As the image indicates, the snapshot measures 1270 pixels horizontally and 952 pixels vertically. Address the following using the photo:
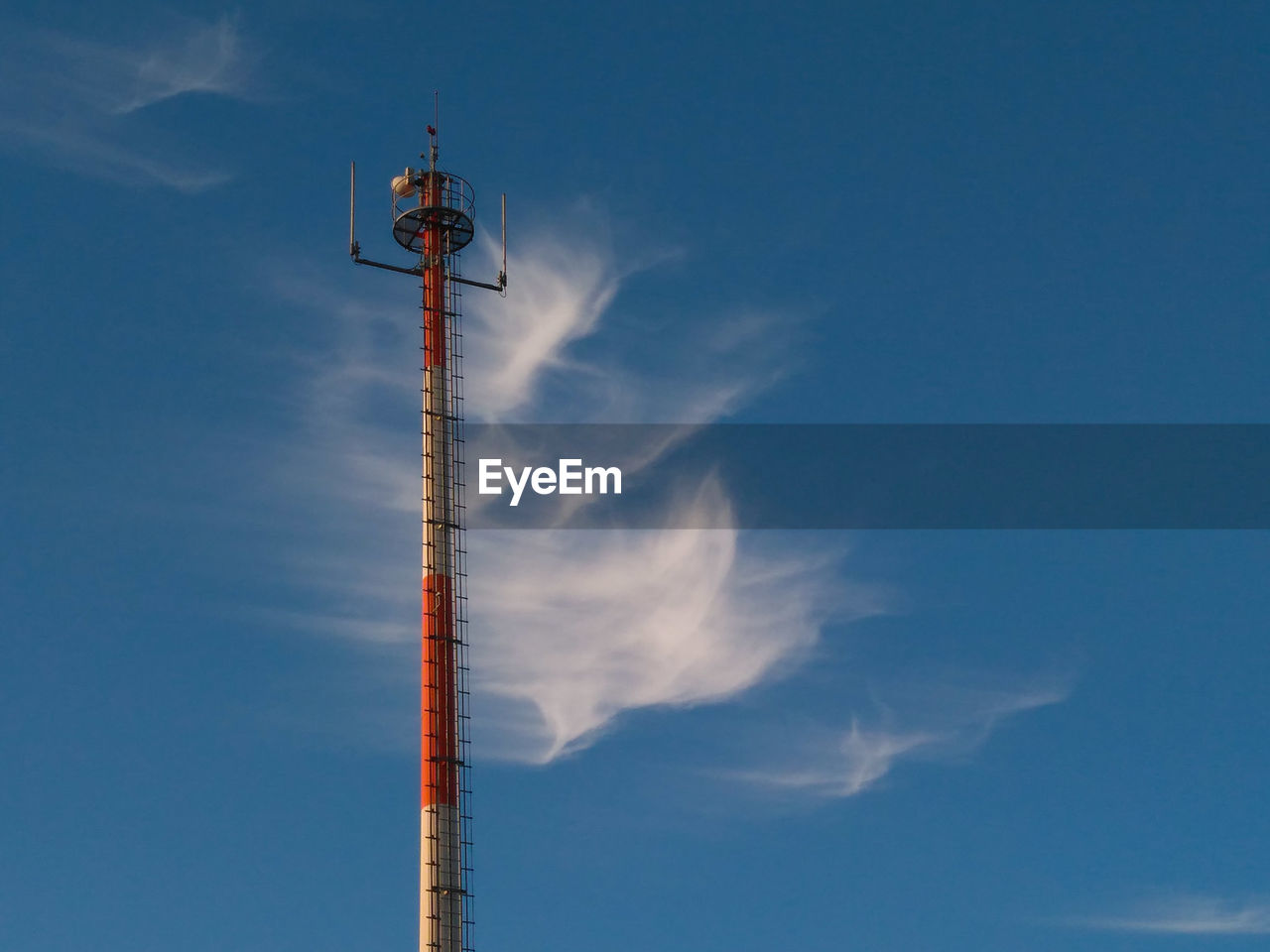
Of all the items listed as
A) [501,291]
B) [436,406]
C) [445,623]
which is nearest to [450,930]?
[445,623]

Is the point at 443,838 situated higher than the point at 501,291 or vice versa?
the point at 501,291

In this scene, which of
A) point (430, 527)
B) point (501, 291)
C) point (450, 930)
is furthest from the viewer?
point (501, 291)

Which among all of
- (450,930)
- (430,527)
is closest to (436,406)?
(430,527)

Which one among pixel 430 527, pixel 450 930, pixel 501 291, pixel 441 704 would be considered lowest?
pixel 450 930

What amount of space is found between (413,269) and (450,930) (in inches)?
1427

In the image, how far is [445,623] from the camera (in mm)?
118625

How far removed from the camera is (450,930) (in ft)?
370

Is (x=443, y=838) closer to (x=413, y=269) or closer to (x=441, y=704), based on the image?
(x=441, y=704)

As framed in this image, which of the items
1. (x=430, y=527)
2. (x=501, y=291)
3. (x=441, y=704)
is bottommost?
(x=441, y=704)

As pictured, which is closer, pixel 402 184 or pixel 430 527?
pixel 430 527

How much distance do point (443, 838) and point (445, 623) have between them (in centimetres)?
1125

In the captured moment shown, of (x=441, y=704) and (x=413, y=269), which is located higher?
(x=413, y=269)

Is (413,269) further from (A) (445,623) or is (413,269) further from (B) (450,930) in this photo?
(B) (450,930)

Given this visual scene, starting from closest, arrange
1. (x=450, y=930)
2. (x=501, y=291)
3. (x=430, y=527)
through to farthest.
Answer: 1. (x=450, y=930)
2. (x=430, y=527)
3. (x=501, y=291)
